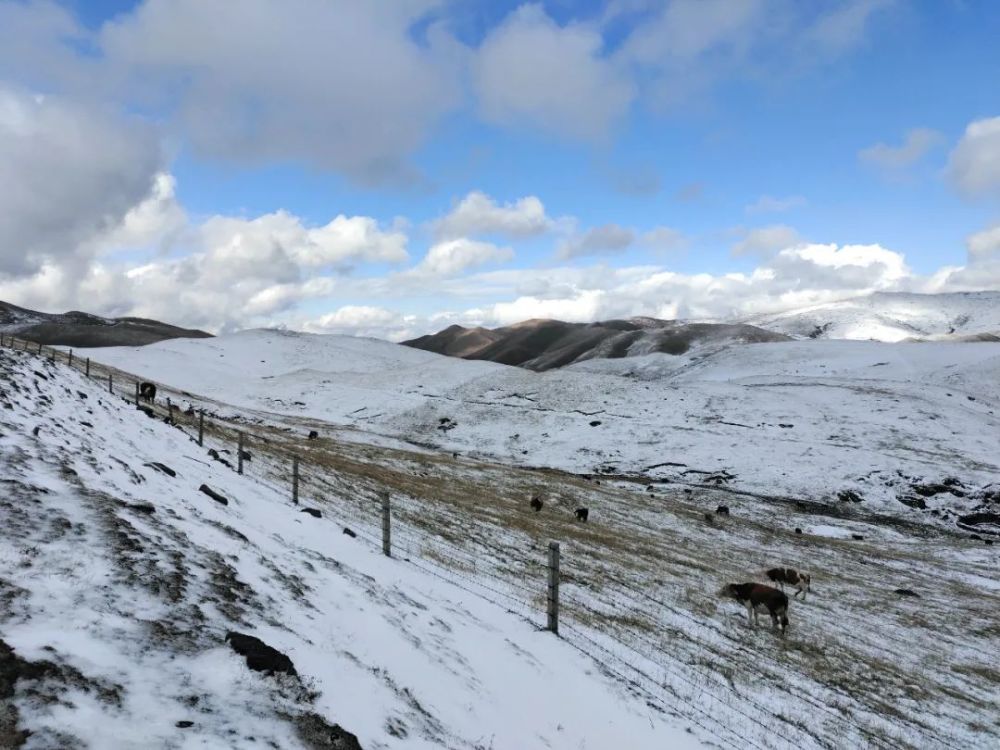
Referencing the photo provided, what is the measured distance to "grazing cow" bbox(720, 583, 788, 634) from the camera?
48.0 feet

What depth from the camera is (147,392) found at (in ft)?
112

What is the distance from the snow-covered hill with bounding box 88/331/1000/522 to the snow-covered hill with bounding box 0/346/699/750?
3732cm

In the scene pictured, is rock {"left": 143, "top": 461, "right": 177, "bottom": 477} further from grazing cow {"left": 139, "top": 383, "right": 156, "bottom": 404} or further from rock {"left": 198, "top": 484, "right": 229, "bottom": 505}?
grazing cow {"left": 139, "top": 383, "right": 156, "bottom": 404}

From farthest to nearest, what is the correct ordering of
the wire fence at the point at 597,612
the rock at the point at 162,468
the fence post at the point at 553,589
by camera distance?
1. the rock at the point at 162,468
2. the fence post at the point at 553,589
3. the wire fence at the point at 597,612

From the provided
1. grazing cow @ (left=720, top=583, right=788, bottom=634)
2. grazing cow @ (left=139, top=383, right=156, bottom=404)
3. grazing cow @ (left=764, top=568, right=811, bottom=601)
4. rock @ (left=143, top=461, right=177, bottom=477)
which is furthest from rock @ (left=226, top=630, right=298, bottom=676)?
grazing cow @ (left=139, top=383, right=156, bottom=404)

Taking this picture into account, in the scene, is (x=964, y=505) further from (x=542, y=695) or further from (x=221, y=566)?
(x=221, y=566)

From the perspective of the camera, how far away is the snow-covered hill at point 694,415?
43969mm

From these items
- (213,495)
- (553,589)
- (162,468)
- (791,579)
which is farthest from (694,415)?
(162,468)

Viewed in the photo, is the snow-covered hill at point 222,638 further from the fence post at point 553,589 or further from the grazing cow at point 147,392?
the grazing cow at point 147,392

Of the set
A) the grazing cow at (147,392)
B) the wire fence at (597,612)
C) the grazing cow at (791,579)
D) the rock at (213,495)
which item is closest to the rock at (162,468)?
the rock at (213,495)

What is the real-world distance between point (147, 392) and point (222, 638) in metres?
33.5

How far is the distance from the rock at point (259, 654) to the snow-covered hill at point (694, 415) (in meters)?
41.5

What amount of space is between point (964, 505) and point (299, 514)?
4204cm

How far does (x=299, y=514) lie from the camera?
49.2 feet
